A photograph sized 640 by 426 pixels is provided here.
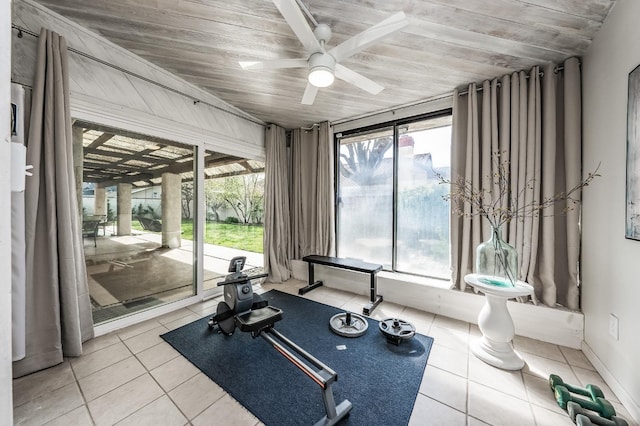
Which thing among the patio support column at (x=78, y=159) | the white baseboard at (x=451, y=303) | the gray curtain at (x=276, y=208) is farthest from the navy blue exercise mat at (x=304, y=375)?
the patio support column at (x=78, y=159)

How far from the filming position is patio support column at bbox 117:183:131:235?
Result: 2428mm

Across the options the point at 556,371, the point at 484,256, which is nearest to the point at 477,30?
the point at 484,256

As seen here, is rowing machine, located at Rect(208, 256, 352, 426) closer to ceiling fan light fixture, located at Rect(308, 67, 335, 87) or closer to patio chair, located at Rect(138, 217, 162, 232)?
patio chair, located at Rect(138, 217, 162, 232)

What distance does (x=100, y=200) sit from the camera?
229cm

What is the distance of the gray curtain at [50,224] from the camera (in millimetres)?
1741

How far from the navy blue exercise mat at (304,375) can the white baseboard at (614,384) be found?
1.10m

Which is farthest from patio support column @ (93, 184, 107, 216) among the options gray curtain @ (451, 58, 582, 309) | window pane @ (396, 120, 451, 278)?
gray curtain @ (451, 58, 582, 309)

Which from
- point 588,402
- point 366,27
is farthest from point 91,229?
point 588,402

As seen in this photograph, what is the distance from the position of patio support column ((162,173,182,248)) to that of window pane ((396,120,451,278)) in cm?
274

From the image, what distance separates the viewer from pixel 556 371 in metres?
1.77

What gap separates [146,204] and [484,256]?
3.32 metres

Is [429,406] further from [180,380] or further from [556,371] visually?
[180,380]

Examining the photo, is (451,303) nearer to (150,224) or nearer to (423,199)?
(423,199)

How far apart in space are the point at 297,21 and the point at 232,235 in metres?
2.88
